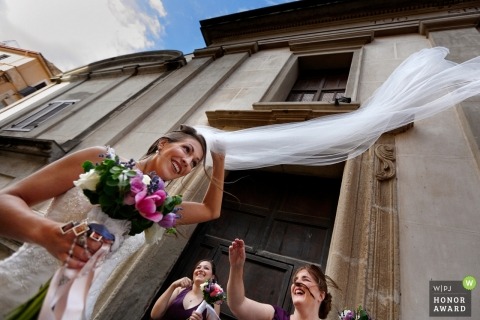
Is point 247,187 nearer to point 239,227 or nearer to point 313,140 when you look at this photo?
point 239,227

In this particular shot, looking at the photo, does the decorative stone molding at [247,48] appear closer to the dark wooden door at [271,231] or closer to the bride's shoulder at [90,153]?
the dark wooden door at [271,231]

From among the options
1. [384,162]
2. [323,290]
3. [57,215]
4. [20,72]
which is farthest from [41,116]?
[20,72]

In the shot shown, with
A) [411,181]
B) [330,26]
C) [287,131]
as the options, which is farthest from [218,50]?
[411,181]

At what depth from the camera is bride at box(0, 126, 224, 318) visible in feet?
3.72

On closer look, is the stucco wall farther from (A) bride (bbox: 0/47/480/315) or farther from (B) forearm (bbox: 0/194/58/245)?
(B) forearm (bbox: 0/194/58/245)

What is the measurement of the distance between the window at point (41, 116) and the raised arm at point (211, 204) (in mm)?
7098

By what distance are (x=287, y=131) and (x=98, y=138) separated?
446cm

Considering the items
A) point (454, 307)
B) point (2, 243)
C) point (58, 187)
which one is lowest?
point (2, 243)

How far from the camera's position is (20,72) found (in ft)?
57.8

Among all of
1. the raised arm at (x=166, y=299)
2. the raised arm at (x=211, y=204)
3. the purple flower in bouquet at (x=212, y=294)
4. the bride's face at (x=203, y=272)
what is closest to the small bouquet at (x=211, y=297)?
the purple flower in bouquet at (x=212, y=294)

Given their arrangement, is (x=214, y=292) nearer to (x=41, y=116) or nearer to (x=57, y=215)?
(x=57, y=215)

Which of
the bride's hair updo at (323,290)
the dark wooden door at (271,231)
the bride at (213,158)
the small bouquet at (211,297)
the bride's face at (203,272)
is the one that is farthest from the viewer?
the dark wooden door at (271,231)

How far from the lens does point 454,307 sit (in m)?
1.77

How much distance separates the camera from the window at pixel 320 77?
5539 millimetres
